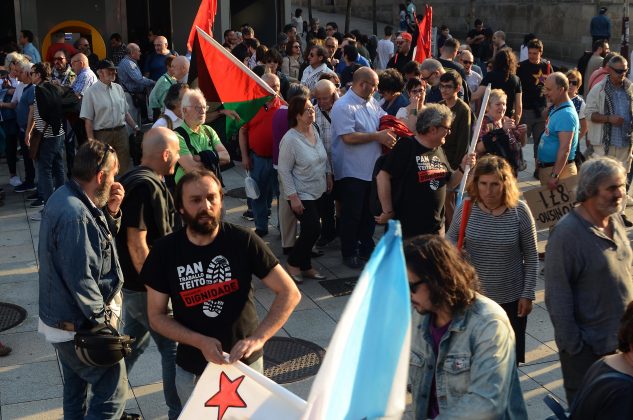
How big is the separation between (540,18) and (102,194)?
1062 inches

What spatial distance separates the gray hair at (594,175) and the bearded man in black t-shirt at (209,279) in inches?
63.9

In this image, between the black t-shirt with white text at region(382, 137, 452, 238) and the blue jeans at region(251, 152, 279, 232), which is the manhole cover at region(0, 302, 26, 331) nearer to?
the blue jeans at region(251, 152, 279, 232)

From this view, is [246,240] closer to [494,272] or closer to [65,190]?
[65,190]

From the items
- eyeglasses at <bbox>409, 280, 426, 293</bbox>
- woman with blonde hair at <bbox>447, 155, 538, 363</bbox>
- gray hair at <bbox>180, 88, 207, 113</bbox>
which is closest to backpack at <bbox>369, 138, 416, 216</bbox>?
woman with blonde hair at <bbox>447, 155, 538, 363</bbox>

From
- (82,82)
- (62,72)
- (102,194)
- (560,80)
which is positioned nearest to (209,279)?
(102,194)

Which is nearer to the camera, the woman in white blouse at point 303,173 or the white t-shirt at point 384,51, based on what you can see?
the woman in white blouse at point 303,173

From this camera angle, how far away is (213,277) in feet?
14.6

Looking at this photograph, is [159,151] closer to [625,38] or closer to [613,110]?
[613,110]

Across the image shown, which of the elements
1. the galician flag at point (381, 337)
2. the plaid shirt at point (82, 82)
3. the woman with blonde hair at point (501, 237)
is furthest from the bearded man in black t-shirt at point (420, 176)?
the plaid shirt at point (82, 82)

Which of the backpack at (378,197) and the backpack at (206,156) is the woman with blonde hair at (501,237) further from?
the backpack at (206,156)

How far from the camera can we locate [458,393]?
12.0 ft

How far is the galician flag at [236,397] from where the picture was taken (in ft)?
13.4

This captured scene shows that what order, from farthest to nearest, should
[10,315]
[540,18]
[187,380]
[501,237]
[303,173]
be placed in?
1. [540,18]
2. [303,173]
3. [10,315]
4. [501,237]
5. [187,380]

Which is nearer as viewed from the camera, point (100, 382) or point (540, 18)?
point (100, 382)
